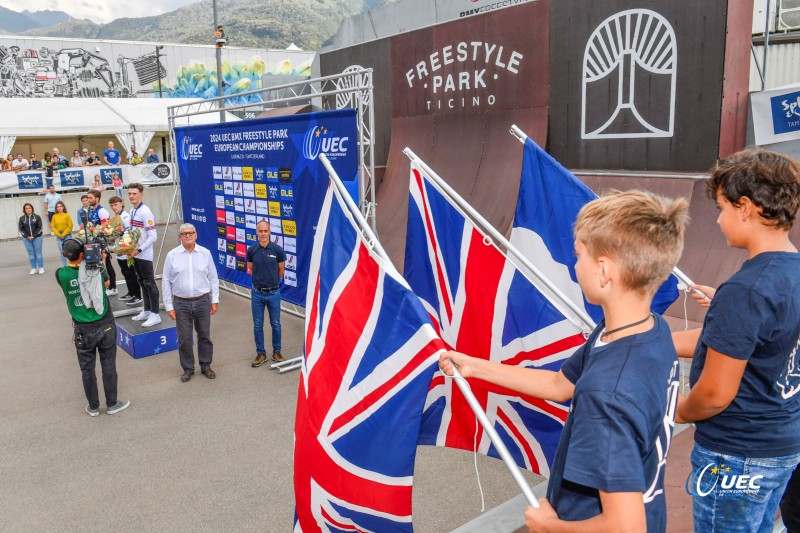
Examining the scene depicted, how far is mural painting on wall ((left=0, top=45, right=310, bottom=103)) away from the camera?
37094 millimetres

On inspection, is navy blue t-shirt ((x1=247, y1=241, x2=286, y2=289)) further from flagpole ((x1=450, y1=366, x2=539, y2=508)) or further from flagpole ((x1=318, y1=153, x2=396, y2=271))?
flagpole ((x1=450, y1=366, x2=539, y2=508))

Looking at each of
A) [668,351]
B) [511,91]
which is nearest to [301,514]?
[668,351]

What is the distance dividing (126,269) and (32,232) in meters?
5.54

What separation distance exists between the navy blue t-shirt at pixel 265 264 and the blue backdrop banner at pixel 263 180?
924 mm

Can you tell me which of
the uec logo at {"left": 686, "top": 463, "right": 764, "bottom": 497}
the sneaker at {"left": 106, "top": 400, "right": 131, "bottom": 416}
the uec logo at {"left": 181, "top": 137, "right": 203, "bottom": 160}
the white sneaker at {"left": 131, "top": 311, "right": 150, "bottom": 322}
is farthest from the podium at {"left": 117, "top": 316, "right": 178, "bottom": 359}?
the uec logo at {"left": 686, "top": 463, "right": 764, "bottom": 497}

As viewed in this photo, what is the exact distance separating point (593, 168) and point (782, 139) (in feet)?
9.26

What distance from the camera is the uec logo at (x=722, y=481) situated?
93.1 inches

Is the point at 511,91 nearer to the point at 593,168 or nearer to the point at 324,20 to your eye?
the point at 593,168

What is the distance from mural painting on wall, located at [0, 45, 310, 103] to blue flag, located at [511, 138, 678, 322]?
33.9 meters

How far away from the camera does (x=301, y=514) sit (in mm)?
3080

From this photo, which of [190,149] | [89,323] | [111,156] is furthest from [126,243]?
[111,156]

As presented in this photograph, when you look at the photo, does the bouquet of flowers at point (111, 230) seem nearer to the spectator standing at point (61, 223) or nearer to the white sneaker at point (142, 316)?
the white sneaker at point (142, 316)

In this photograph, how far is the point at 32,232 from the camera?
49.4 feet

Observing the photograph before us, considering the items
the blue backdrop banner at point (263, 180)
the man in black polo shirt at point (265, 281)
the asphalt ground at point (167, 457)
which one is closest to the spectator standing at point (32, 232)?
the blue backdrop banner at point (263, 180)
